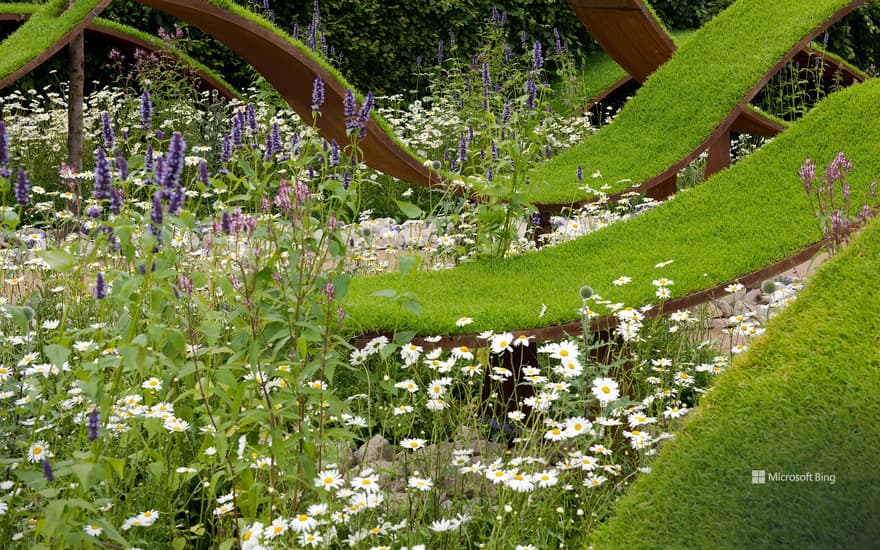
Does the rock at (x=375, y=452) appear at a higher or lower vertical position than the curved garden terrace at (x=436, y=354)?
lower

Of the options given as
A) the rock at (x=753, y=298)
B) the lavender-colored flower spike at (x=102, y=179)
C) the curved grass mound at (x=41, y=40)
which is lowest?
the rock at (x=753, y=298)

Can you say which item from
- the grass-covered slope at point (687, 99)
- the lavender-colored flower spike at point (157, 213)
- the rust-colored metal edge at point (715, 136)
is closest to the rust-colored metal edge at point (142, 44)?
the grass-covered slope at point (687, 99)

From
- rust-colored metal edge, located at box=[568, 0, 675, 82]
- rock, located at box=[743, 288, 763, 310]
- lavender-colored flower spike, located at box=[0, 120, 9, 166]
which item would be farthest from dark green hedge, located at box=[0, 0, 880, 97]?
lavender-colored flower spike, located at box=[0, 120, 9, 166]

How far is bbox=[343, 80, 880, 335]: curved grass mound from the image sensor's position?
3254 millimetres

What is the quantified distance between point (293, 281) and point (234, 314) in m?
0.15

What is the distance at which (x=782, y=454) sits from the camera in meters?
1.88

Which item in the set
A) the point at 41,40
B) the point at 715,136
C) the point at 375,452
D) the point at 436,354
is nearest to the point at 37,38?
the point at 41,40

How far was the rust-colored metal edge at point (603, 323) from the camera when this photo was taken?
10.2 feet

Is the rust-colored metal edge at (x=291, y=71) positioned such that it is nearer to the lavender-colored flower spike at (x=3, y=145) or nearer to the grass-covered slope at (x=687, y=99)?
the grass-covered slope at (x=687, y=99)

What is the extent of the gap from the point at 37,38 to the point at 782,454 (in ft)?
15.0

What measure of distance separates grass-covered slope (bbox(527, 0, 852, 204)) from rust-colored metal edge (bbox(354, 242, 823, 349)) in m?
1.59

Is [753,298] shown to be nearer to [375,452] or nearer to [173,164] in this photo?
[375,452]

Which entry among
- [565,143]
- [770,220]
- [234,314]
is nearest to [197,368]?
[234,314]

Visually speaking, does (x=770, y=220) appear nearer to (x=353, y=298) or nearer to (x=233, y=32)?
(x=353, y=298)
